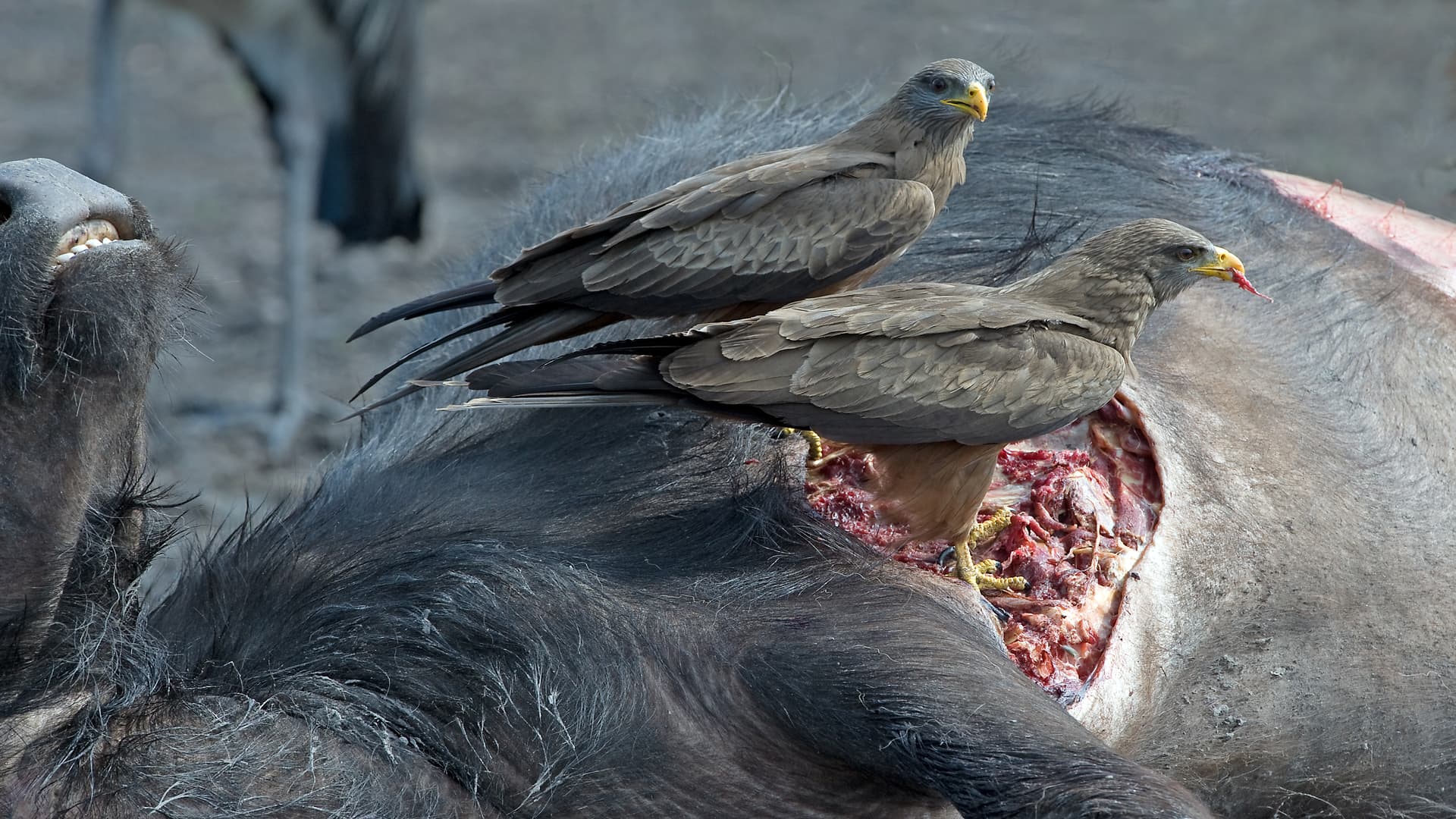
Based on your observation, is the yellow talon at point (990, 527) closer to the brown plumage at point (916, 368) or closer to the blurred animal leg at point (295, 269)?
the brown plumage at point (916, 368)

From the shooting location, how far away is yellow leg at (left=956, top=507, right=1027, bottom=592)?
6.01 feet

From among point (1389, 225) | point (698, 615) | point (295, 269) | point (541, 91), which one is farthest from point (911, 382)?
point (541, 91)

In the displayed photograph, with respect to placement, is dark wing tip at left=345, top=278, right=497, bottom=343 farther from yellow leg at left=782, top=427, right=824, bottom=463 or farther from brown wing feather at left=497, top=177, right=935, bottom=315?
yellow leg at left=782, top=427, right=824, bottom=463

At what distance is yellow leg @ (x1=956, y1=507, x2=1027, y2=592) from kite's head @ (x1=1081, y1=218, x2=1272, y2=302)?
0.35 metres

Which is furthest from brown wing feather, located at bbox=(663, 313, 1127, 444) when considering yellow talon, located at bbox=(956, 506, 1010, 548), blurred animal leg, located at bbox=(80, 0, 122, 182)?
blurred animal leg, located at bbox=(80, 0, 122, 182)

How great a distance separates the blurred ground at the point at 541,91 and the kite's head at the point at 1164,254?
3.32m

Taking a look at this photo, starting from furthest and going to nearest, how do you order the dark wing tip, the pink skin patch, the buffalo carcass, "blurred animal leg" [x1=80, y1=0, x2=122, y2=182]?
"blurred animal leg" [x1=80, y1=0, x2=122, y2=182] → the pink skin patch → the dark wing tip → the buffalo carcass

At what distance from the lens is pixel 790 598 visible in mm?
1749

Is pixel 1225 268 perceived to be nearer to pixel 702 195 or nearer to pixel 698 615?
pixel 702 195

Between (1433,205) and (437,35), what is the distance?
6.72 meters

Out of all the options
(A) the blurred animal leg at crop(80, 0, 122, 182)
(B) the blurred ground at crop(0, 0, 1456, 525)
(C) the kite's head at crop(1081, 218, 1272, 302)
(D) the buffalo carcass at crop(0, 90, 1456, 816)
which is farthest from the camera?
(A) the blurred animal leg at crop(80, 0, 122, 182)

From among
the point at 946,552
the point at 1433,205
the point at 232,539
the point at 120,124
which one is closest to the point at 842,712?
the point at 946,552

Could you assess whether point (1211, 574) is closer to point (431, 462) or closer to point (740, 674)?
point (740, 674)

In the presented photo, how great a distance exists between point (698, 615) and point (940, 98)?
0.67m
